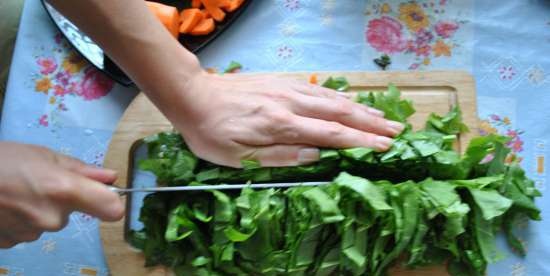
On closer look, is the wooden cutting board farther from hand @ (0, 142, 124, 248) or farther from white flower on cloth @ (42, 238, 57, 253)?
hand @ (0, 142, 124, 248)

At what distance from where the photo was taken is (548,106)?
1.07 m

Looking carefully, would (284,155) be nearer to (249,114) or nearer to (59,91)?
(249,114)

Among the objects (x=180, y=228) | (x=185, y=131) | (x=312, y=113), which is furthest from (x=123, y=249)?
(x=312, y=113)

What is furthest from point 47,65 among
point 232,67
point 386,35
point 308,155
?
point 386,35

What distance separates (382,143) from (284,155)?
0.17 m

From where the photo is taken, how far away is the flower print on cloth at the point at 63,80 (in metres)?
1.17

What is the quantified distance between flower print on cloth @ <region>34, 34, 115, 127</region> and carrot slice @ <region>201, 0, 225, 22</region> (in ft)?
0.87

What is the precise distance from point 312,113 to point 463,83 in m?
0.31

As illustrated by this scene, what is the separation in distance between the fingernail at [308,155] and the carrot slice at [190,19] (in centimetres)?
39

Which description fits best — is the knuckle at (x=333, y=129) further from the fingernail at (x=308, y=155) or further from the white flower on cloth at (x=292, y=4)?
the white flower on cloth at (x=292, y=4)

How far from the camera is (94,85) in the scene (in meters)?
1.18

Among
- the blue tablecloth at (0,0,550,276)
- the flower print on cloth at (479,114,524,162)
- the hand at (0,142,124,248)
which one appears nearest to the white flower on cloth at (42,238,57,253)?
the blue tablecloth at (0,0,550,276)

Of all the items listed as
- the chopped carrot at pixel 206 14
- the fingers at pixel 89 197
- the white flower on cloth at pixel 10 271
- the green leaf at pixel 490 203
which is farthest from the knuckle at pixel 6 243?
the green leaf at pixel 490 203

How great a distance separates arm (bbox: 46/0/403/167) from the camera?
90 cm
